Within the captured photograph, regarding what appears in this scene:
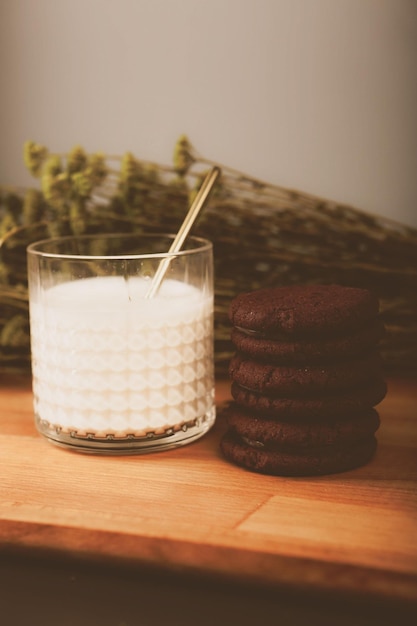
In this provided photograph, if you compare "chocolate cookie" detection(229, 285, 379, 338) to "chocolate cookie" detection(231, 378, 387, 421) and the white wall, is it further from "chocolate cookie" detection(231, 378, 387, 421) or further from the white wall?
the white wall

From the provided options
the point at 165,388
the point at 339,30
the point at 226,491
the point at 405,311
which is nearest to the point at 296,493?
the point at 226,491

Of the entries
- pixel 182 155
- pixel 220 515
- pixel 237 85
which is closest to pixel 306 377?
pixel 220 515

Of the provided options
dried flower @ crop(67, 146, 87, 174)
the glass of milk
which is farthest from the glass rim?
dried flower @ crop(67, 146, 87, 174)

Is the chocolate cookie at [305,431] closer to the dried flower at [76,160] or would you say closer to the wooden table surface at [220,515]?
the wooden table surface at [220,515]

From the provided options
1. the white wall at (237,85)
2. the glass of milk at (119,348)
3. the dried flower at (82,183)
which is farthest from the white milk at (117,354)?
the white wall at (237,85)

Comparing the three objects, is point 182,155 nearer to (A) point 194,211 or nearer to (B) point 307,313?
(A) point 194,211

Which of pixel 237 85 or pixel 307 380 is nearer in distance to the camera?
pixel 307 380

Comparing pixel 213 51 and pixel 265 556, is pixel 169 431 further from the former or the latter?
pixel 213 51
